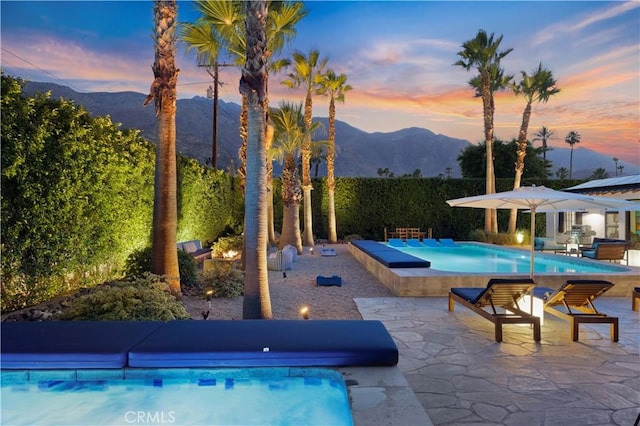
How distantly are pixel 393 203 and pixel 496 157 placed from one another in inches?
736

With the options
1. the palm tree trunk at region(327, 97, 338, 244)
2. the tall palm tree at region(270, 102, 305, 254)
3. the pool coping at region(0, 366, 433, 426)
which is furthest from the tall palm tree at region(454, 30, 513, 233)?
the pool coping at region(0, 366, 433, 426)

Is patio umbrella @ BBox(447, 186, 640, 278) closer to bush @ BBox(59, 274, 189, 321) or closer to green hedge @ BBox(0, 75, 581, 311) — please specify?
bush @ BBox(59, 274, 189, 321)

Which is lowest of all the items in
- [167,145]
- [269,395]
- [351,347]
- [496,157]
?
[269,395]

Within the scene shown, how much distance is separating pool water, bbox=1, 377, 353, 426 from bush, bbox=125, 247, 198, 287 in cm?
413

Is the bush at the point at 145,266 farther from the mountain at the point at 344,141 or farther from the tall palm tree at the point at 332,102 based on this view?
the mountain at the point at 344,141

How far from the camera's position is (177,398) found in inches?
148

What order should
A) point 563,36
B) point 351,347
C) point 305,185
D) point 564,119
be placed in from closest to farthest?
point 351,347, point 563,36, point 305,185, point 564,119

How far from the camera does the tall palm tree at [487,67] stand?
19592 millimetres

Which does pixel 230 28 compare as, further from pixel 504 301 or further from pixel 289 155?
pixel 504 301

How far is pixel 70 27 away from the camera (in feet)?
71.3

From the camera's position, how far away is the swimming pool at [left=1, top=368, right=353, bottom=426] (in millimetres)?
3662

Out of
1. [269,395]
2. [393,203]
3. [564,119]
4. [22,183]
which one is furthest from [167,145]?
[564,119]

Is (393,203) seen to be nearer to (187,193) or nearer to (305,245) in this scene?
(305,245)

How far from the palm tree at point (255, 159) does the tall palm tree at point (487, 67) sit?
16645 millimetres
